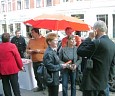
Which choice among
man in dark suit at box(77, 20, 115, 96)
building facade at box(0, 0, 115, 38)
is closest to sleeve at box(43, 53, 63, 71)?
man in dark suit at box(77, 20, 115, 96)

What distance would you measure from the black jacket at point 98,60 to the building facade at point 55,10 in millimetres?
21039

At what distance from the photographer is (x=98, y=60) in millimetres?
4836

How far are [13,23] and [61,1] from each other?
8.99 metres

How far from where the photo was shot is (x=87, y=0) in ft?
101

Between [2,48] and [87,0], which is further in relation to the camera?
[87,0]

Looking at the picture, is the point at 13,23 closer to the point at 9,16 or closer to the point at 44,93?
the point at 9,16

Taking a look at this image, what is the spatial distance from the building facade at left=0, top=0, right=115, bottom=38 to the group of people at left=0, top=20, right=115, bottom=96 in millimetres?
18710

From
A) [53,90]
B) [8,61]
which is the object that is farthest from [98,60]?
[8,61]

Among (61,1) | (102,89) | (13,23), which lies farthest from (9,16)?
(102,89)

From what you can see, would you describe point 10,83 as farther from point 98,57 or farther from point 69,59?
point 98,57

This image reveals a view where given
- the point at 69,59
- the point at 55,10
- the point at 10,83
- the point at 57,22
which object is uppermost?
the point at 55,10

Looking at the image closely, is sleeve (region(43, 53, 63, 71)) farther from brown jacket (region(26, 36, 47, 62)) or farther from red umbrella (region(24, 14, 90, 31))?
brown jacket (region(26, 36, 47, 62))

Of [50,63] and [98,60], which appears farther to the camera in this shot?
[50,63]

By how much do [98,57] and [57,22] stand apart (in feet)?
10.6
